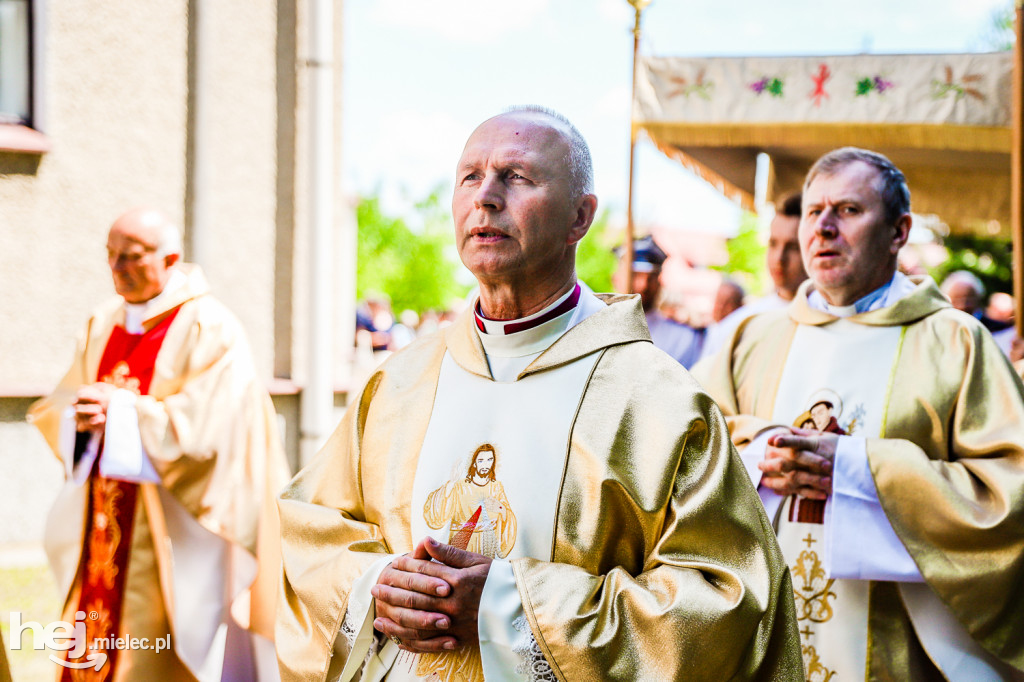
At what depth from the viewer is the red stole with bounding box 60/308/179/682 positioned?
4.07 m

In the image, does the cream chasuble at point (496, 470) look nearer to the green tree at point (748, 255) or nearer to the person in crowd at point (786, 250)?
the person in crowd at point (786, 250)

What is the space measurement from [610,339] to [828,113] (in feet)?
13.3

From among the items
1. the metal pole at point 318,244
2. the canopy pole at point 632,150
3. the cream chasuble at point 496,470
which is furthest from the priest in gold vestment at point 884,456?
the metal pole at point 318,244

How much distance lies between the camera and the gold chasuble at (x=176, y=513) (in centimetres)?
407

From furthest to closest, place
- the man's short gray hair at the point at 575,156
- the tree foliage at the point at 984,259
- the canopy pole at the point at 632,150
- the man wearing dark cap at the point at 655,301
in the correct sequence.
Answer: the tree foliage at the point at 984,259 < the man wearing dark cap at the point at 655,301 < the canopy pole at the point at 632,150 < the man's short gray hair at the point at 575,156

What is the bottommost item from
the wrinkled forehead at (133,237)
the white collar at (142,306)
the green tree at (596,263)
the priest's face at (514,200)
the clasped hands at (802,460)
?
the green tree at (596,263)

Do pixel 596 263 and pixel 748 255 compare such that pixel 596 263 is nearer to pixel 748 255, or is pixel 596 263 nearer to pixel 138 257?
pixel 748 255

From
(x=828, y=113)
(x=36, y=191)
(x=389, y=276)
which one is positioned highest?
(x=828, y=113)

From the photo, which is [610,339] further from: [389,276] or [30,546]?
[389,276]

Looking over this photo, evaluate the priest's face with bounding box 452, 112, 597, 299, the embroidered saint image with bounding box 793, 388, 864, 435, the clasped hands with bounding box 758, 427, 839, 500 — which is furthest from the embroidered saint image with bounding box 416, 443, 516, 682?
the embroidered saint image with bounding box 793, 388, 864, 435

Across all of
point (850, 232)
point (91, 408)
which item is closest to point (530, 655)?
point (850, 232)

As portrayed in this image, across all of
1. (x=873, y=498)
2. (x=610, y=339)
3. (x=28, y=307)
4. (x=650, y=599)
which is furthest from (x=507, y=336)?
(x=28, y=307)

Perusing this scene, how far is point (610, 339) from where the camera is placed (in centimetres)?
217

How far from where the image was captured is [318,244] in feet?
21.5
